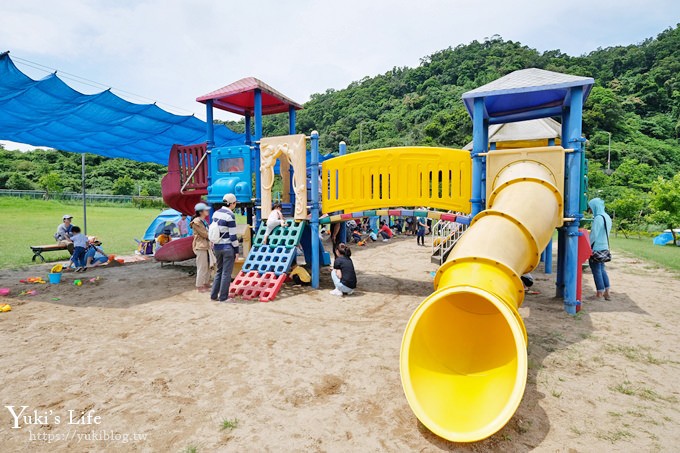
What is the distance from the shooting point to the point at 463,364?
3.13m

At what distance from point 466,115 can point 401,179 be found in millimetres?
45544

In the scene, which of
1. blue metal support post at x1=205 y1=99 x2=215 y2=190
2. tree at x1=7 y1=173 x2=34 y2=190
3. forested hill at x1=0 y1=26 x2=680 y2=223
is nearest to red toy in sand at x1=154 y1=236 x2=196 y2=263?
blue metal support post at x1=205 y1=99 x2=215 y2=190

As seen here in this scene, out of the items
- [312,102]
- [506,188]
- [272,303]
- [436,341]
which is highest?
[312,102]

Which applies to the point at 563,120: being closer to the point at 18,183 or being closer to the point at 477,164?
the point at 477,164

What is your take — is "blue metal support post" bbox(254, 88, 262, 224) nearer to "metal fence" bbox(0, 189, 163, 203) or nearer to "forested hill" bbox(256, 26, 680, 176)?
"metal fence" bbox(0, 189, 163, 203)

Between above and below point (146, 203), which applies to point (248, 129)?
above

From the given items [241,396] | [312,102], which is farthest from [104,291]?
[312,102]

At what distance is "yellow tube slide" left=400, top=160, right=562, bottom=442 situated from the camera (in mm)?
2545

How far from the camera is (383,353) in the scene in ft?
14.0

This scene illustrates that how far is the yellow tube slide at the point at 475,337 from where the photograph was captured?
2.54 m

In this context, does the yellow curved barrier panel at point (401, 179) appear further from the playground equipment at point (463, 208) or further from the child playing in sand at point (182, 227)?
the child playing in sand at point (182, 227)

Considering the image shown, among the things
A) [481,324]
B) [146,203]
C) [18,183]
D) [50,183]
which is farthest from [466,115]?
[18,183]

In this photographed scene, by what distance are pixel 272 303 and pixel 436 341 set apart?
3.93 meters

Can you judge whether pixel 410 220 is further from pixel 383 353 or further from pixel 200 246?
pixel 383 353
